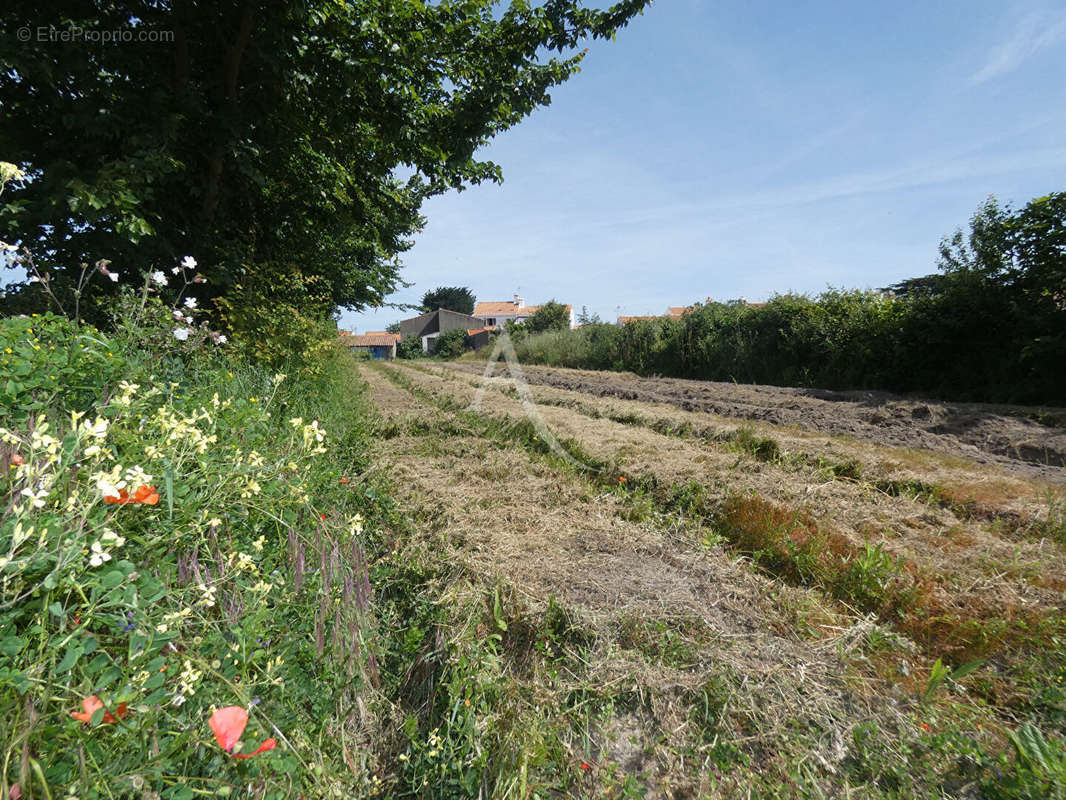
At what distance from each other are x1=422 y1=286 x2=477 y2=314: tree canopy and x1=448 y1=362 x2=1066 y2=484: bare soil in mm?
66159

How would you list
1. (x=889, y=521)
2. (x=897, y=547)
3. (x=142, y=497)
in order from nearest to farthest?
(x=142, y=497) < (x=897, y=547) < (x=889, y=521)

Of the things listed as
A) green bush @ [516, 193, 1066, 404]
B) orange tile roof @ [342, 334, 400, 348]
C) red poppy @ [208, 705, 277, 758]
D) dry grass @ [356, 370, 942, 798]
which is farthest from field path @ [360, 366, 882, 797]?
orange tile roof @ [342, 334, 400, 348]

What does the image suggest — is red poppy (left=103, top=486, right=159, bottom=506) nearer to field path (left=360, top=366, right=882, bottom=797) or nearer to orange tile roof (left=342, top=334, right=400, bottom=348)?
field path (left=360, top=366, right=882, bottom=797)

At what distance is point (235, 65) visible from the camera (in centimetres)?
534

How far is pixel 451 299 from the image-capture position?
7231 cm

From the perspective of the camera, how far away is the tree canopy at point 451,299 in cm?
7212

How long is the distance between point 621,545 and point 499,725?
53.1 inches

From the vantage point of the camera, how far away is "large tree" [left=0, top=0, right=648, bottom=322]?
14.0 ft

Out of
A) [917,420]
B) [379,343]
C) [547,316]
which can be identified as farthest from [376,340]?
[917,420]

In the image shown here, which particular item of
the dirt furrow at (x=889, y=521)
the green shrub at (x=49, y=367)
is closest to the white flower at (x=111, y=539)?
the green shrub at (x=49, y=367)

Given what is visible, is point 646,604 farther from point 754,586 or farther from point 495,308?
point 495,308

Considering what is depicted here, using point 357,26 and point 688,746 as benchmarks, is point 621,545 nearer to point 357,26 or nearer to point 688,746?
point 688,746

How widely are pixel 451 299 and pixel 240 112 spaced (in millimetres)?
69155

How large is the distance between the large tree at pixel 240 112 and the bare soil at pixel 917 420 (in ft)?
19.9
